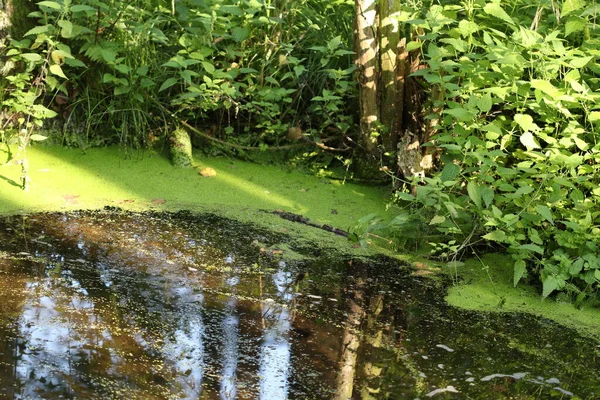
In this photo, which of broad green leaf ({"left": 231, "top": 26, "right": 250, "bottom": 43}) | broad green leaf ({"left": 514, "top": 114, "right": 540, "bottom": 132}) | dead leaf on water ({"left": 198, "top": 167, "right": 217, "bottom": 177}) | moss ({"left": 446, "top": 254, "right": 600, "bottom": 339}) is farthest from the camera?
broad green leaf ({"left": 231, "top": 26, "right": 250, "bottom": 43})

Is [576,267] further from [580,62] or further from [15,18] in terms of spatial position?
[15,18]

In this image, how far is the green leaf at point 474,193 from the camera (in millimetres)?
2998

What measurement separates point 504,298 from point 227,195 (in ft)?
4.55

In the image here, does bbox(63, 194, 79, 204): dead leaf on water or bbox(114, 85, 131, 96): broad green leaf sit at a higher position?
bbox(114, 85, 131, 96): broad green leaf

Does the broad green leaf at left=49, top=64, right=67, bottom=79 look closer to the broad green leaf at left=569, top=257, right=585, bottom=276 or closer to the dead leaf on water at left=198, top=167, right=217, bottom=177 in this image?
the dead leaf on water at left=198, top=167, right=217, bottom=177

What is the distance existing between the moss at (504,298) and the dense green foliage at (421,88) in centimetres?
8

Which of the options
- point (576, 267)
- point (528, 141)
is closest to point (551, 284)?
point (576, 267)

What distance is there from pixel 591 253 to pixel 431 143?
785 millimetres

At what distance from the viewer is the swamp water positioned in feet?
7.30

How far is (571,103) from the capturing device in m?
3.04

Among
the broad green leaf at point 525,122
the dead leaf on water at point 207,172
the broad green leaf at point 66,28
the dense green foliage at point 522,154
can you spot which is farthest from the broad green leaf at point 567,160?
the broad green leaf at point 66,28

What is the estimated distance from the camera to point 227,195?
12.5ft

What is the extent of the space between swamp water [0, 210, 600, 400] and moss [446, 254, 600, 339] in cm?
8

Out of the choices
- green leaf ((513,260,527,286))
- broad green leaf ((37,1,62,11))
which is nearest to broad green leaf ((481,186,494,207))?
green leaf ((513,260,527,286))
